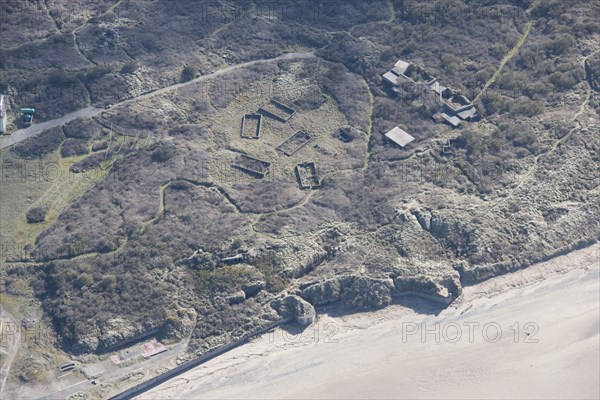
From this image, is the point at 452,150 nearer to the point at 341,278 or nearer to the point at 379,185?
the point at 379,185

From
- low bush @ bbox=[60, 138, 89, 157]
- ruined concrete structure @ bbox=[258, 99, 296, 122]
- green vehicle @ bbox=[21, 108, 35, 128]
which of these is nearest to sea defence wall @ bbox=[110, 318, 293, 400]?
ruined concrete structure @ bbox=[258, 99, 296, 122]

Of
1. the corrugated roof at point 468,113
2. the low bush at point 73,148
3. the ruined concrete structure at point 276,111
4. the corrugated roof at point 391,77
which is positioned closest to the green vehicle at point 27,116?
the low bush at point 73,148

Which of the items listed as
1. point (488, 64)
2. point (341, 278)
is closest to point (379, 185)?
point (341, 278)

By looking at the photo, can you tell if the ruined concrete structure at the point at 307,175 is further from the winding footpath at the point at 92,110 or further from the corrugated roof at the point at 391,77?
the winding footpath at the point at 92,110

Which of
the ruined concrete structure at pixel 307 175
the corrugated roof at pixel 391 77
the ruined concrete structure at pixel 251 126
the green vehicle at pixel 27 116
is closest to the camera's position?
the ruined concrete structure at pixel 307 175

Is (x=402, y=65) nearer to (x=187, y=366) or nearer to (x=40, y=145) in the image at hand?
(x=40, y=145)
